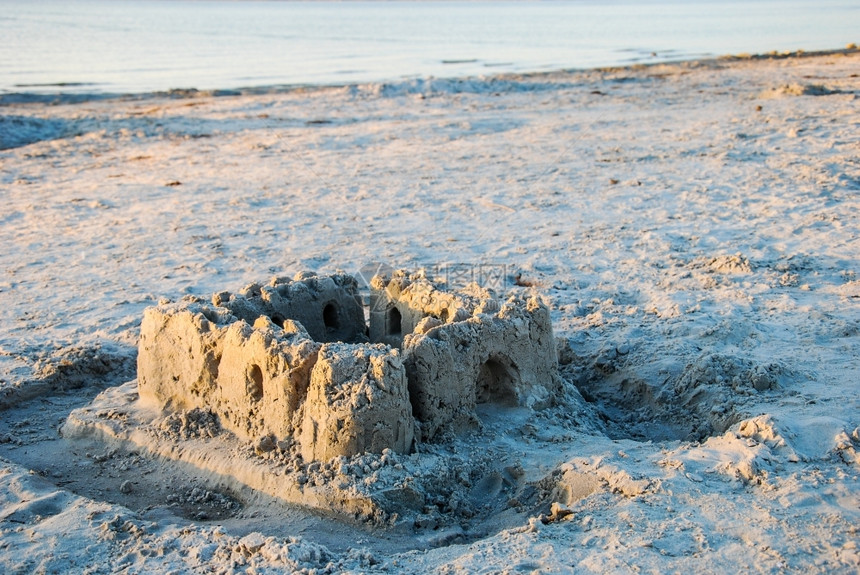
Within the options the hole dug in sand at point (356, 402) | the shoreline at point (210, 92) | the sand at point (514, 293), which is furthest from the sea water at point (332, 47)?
the hole dug in sand at point (356, 402)

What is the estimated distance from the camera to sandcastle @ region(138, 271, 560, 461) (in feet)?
13.1

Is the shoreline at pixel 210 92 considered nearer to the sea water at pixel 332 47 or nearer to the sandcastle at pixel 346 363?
the sea water at pixel 332 47

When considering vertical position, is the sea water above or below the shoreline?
above

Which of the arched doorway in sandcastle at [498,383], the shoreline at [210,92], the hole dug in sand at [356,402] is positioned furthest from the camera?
the shoreline at [210,92]

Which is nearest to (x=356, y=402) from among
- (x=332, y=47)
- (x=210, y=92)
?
(x=210, y=92)

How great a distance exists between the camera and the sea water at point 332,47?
74.9 feet

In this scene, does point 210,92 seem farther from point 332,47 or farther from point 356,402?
point 356,402

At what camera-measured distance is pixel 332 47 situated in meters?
33.2

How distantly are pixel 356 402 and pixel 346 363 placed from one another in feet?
0.67

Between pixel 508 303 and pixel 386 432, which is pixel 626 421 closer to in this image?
pixel 508 303

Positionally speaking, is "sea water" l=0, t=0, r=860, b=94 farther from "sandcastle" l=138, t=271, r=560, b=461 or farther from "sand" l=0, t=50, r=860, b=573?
"sandcastle" l=138, t=271, r=560, b=461

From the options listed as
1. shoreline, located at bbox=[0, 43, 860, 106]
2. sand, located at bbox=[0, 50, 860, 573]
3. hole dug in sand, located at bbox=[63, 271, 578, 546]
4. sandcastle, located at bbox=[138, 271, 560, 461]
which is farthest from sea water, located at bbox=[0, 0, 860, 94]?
hole dug in sand, located at bbox=[63, 271, 578, 546]

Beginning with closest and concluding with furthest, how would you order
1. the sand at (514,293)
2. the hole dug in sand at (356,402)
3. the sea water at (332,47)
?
1. the sand at (514,293)
2. the hole dug in sand at (356,402)
3. the sea water at (332,47)

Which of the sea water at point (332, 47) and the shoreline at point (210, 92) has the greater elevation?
the sea water at point (332, 47)
